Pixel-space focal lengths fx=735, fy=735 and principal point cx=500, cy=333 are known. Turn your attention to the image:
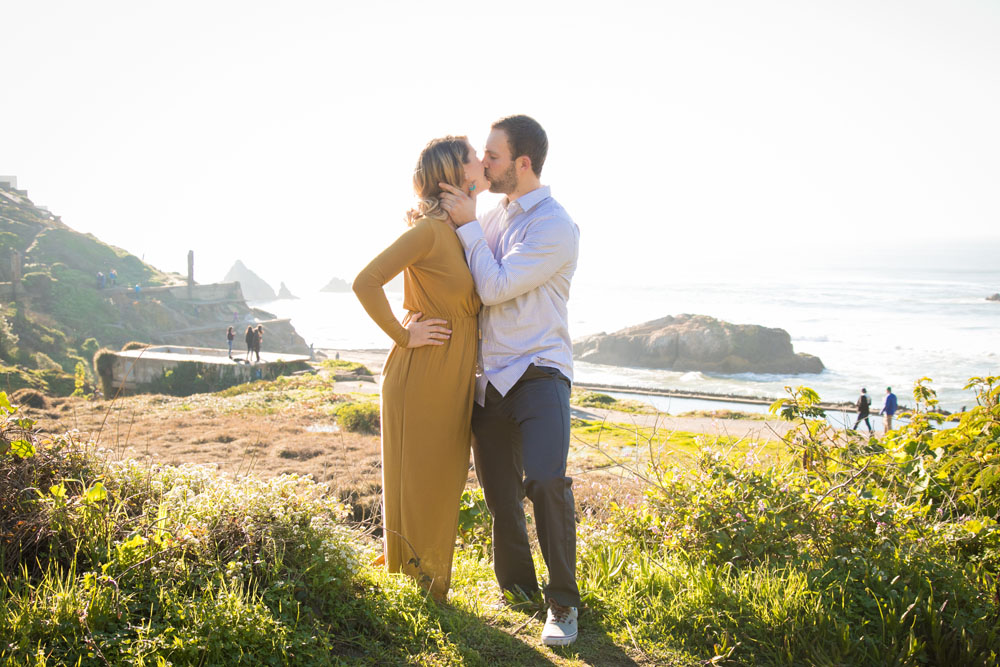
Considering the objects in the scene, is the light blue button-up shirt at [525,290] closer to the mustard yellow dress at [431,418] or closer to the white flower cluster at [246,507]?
the mustard yellow dress at [431,418]

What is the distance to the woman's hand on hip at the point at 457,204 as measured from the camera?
11.3 ft

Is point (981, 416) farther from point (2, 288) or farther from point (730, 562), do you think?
point (2, 288)

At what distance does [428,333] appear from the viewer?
11.4 feet

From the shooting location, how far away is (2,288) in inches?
2141

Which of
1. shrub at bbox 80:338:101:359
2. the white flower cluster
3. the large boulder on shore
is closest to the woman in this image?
the white flower cluster

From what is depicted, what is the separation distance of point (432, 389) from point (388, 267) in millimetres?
618

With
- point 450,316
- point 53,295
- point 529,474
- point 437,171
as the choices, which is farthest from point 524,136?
point 53,295

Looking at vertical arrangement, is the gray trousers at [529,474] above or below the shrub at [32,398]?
above

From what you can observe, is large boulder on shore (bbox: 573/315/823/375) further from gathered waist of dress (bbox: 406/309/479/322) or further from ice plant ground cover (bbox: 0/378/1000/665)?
gathered waist of dress (bbox: 406/309/479/322)

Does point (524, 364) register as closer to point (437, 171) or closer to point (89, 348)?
point (437, 171)

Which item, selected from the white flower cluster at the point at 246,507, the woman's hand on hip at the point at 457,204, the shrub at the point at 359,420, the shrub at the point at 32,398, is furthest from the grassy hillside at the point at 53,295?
the woman's hand on hip at the point at 457,204

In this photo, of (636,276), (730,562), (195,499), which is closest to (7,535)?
(195,499)

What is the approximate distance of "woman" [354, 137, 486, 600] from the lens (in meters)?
3.46

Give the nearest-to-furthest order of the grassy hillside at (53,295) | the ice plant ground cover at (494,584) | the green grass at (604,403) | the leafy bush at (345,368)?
the ice plant ground cover at (494,584) < the green grass at (604,403) < the grassy hillside at (53,295) < the leafy bush at (345,368)
